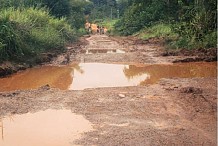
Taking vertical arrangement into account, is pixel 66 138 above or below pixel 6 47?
below

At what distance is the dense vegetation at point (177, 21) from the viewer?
1469cm

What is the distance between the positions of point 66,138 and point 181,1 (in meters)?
16.2

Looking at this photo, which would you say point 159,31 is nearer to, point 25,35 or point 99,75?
point 25,35

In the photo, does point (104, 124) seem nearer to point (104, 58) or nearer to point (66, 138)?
point (66, 138)

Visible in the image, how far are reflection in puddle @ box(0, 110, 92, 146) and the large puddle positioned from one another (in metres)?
2.91

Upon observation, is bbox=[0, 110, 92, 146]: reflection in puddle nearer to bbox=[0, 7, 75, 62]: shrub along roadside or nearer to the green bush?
bbox=[0, 7, 75, 62]: shrub along roadside

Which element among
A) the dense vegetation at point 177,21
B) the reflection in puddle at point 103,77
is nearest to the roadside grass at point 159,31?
the dense vegetation at point 177,21

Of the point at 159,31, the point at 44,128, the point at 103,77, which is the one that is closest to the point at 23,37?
the point at 103,77

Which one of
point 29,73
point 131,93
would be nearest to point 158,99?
point 131,93

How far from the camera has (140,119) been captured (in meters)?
6.74

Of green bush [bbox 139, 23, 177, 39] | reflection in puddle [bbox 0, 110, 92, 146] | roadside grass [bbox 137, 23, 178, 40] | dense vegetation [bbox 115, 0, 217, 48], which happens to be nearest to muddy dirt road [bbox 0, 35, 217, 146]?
reflection in puddle [bbox 0, 110, 92, 146]

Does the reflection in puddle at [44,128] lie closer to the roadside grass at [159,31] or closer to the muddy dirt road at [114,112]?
the muddy dirt road at [114,112]

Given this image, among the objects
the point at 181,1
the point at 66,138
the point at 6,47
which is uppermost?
the point at 181,1

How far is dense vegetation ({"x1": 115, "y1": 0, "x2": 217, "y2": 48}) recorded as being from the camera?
14688 mm
